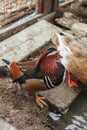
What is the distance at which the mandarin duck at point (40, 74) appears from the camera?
3.74 meters

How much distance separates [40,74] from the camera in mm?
3750

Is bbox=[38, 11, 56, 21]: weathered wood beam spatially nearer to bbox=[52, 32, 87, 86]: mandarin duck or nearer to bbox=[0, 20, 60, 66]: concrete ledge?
bbox=[0, 20, 60, 66]: concrete ledge

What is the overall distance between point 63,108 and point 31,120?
0.39 metres

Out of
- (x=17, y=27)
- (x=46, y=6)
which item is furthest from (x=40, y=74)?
(x=46, y=6)

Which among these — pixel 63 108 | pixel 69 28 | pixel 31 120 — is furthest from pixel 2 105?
pixel 69 28

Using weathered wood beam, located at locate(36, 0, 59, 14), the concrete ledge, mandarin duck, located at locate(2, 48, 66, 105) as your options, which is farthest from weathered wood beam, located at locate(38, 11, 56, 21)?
mandarin duck, located at locate(2, 48, 66, 105)

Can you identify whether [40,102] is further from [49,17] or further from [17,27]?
[49,17]

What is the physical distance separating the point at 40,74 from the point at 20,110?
1.48 ft

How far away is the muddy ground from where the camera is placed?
3.71m

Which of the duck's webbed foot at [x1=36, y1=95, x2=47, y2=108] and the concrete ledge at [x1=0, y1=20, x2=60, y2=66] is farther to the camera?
the concrete ledge at [x1=0, y1=20, x2=60, y2=66]

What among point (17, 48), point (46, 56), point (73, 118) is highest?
point (46, 56)

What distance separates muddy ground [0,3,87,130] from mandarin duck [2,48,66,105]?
23 centimetres

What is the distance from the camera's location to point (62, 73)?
381 cm

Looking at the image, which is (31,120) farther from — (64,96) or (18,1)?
(18,1)
